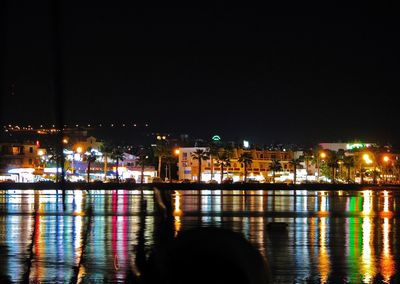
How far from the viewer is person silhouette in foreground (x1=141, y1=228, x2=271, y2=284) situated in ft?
22.6

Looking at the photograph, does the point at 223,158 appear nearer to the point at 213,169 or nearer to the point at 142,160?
the point at 213,169

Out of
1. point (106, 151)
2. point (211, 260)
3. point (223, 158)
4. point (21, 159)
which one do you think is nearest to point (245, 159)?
point (223, 158)

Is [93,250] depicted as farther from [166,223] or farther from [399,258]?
[166,223]

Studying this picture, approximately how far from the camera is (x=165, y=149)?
18650 centimetres

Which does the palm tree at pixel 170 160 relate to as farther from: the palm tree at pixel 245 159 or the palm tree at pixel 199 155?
the palm tree at pixel 245 159

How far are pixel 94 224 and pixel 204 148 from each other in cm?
15252

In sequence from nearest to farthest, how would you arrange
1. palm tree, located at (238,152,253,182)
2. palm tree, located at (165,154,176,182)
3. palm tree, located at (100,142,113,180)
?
palm tree, located at (100,142,113,180)
palm tree, located at (165,154,176,182)
palm tree, located at (238,152,253,182)

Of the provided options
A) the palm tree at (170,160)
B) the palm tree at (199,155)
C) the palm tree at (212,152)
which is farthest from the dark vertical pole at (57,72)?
the palm tree at (170,160)

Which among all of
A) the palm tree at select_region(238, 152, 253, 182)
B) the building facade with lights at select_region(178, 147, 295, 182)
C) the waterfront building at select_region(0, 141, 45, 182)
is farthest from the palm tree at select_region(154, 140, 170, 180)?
the waterfront building at select_region(0, 141, 45, 182)

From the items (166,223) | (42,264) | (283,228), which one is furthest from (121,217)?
(166,223)

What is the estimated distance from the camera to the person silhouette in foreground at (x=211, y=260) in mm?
6879

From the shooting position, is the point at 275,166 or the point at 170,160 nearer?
the point at 275,166

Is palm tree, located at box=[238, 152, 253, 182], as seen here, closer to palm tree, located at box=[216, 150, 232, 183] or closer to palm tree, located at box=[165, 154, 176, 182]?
palm tree, located at box=[216, 150, 232, 183]

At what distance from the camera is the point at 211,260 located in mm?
6895
